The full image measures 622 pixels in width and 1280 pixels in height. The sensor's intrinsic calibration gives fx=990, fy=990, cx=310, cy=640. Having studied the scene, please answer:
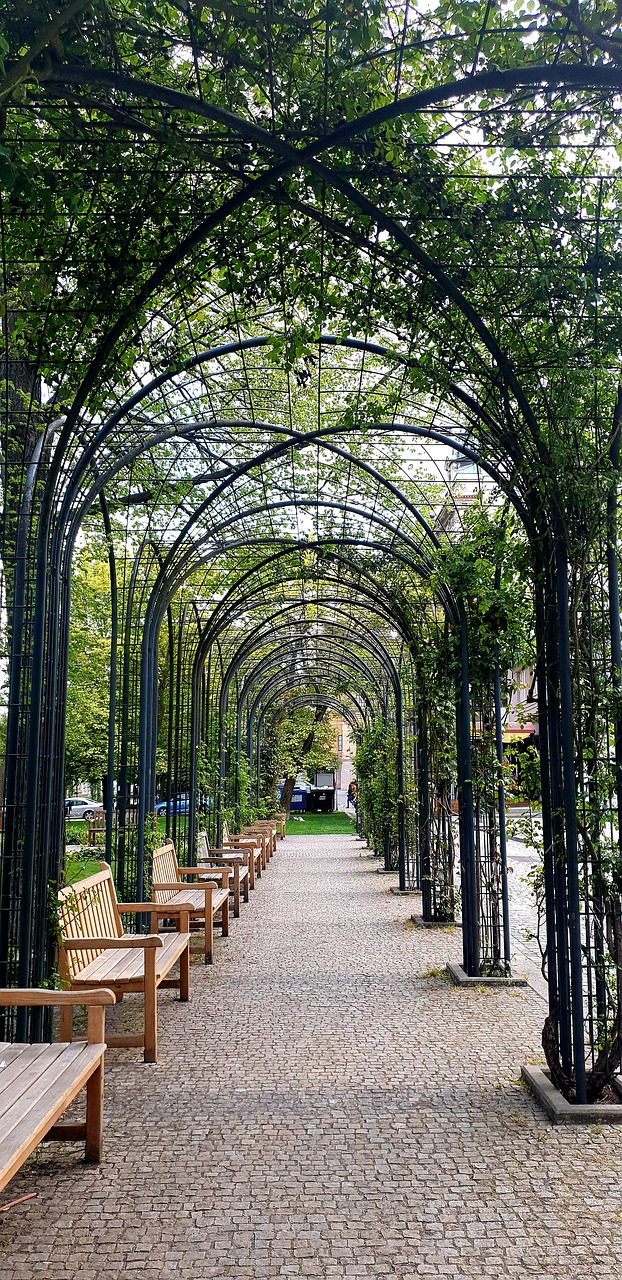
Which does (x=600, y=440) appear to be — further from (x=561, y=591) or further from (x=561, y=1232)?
(x=561, y=1232)

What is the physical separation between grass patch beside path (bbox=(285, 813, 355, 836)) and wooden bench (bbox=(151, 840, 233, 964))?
60.4ft

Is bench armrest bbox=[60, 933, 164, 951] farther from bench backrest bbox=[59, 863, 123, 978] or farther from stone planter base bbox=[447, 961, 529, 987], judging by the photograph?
stone planter base bbox=[447, 961, 529, 987]

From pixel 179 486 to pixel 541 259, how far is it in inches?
191

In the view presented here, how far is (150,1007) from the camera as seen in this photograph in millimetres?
5641

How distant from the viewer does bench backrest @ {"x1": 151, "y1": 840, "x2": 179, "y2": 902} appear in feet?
29.2

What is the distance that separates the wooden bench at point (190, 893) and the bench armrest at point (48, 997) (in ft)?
11.9

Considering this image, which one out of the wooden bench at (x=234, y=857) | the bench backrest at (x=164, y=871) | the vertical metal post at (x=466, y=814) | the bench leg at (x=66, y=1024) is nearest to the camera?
the bench leg at (x=66, y=1024)

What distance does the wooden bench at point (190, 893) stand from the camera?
857cm

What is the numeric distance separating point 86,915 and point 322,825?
26.8m

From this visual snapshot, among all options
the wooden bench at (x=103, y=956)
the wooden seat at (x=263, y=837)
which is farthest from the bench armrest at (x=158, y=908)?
the wooden seat at (x=263, y=837)

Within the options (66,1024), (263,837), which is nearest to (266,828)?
(263,837)

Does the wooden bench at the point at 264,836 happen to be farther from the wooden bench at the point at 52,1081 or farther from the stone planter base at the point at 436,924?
the wooden bench at the point at 52,1081

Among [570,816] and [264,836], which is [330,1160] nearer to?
[570,816]

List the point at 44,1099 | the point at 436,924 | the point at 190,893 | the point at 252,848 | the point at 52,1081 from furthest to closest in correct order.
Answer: the point at 252,848 → the point at 436,924 → the point at 190,893 → the point at 52,1081 → the point at 44,1099
